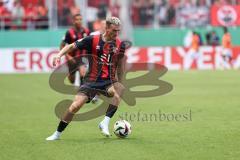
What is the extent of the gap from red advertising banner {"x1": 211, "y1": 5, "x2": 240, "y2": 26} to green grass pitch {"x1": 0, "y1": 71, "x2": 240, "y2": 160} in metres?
14.4

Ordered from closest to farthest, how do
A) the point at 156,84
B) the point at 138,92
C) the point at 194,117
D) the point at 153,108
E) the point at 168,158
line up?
the point at 168,158 < the point at 194,117 < the point at 153,108 < the point at 138,92 < the point at 156,84

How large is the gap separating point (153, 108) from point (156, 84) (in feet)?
21.1

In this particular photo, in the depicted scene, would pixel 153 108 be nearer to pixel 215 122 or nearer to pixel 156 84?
A: pixel 215 122

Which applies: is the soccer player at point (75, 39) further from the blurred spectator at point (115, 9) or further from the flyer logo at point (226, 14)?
the flyer logo at point (226, 14)

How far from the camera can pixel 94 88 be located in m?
12.2

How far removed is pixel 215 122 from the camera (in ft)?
47.5

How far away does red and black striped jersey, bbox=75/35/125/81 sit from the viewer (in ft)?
39.9

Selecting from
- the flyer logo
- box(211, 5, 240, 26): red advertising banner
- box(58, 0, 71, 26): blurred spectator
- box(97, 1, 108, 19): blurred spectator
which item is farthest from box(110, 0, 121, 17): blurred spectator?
the flyer logo

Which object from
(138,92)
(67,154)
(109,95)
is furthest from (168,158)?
(138,92)

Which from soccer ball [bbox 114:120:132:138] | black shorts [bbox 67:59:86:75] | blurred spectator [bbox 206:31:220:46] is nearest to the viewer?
soccer ball [bbox 114:120:132:138]

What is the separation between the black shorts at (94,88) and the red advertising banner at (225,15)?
25.4 metres

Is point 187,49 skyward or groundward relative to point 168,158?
groundward

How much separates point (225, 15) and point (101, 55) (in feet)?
84.9

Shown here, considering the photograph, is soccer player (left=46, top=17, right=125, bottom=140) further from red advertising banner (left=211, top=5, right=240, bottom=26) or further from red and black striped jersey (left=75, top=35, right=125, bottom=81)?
red advertising banner (left=211, top=5, right=240, bottom=26)
